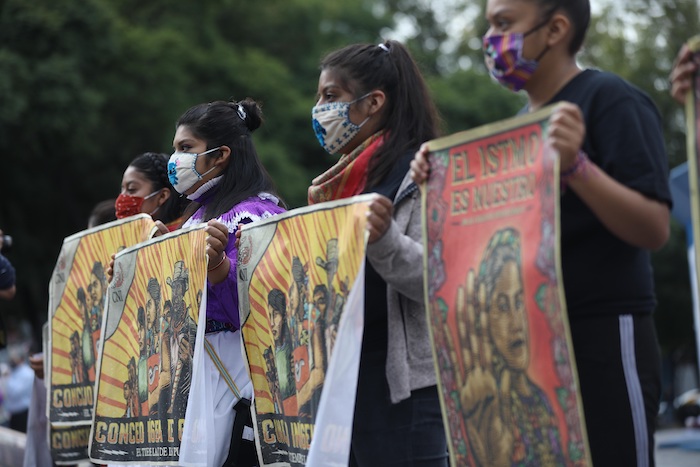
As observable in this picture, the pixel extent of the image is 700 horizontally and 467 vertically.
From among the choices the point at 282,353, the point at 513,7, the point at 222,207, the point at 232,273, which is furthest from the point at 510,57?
the point at 222,207

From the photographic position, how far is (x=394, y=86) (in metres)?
4.00

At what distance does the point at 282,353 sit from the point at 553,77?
1.42 m

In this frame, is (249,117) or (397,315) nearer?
(397,315)

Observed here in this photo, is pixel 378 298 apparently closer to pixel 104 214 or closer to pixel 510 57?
pixel 510 57

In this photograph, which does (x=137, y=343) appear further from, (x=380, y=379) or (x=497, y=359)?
(x=497, y=359)

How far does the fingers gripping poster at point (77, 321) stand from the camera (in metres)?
5.50

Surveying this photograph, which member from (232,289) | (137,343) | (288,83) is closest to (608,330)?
(232,289)

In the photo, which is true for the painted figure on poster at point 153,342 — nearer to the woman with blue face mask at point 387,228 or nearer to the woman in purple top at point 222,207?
the woman in purple top at point 222,207

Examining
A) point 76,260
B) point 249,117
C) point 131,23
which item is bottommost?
point 76,260

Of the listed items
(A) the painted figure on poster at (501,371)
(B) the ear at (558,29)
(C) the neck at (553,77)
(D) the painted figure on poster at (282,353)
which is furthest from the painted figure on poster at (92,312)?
(B) the ear at (558,29)

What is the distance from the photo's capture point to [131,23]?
23.6 m

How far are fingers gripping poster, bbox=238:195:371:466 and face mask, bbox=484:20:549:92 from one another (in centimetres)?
60

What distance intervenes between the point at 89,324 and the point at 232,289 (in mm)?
1434

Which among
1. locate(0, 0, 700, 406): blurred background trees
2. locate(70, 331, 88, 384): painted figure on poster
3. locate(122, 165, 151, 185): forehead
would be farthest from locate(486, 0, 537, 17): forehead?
locate(0, 0, 700, 406): blurred background trees
